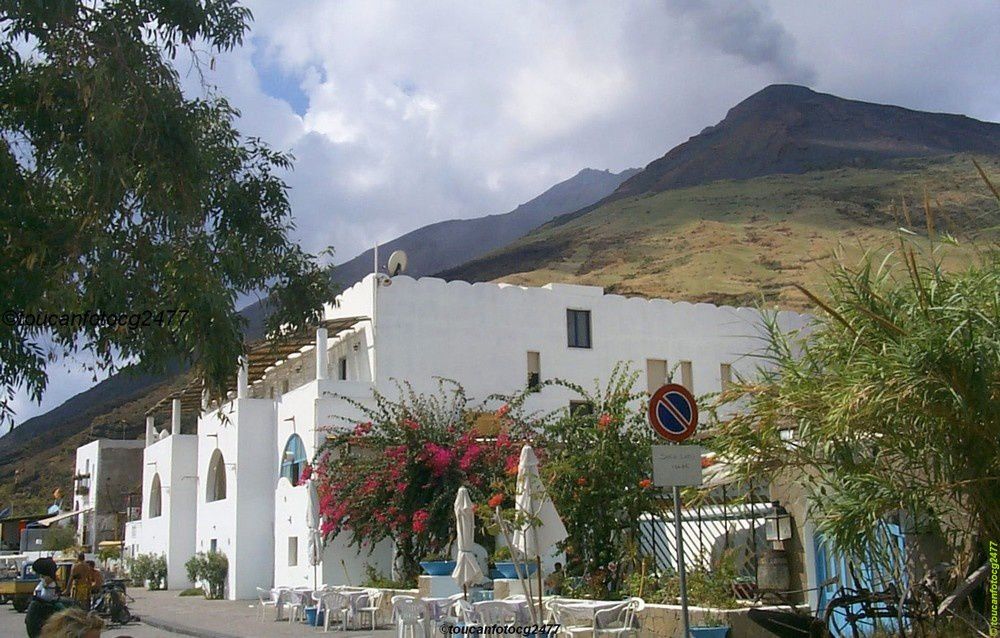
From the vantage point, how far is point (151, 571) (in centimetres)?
4191

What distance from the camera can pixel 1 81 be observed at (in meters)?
9.68

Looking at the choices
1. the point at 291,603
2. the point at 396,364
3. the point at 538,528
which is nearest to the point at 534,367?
the point at 396,364

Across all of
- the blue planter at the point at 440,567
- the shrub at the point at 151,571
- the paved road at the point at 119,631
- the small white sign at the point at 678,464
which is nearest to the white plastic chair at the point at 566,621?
the small white sign at the point at 678,464

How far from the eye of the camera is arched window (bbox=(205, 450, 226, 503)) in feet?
128

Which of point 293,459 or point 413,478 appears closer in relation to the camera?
point 413,478

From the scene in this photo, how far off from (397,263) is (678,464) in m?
23.3

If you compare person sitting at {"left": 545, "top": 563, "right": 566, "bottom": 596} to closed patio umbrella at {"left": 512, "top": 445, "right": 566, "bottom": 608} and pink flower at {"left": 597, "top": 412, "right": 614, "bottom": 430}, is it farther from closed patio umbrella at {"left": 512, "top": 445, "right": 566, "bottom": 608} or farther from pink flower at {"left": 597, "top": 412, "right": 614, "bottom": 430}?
closed patio umbrella at {"left": 512, "top": 445, "right": 566, "bottom": 608}

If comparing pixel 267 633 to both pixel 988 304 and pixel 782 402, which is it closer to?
pixel 782 402

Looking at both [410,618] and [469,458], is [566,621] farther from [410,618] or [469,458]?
[469,458]

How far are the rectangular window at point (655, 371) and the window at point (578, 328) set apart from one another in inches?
91.7

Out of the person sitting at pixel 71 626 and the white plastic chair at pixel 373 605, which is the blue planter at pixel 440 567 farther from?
the person sitting at pixel 71 626

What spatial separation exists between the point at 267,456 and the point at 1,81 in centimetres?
2552

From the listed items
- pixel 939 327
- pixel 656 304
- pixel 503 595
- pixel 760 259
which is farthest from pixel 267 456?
pixel 760 259

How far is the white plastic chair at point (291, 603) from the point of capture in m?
23.0
